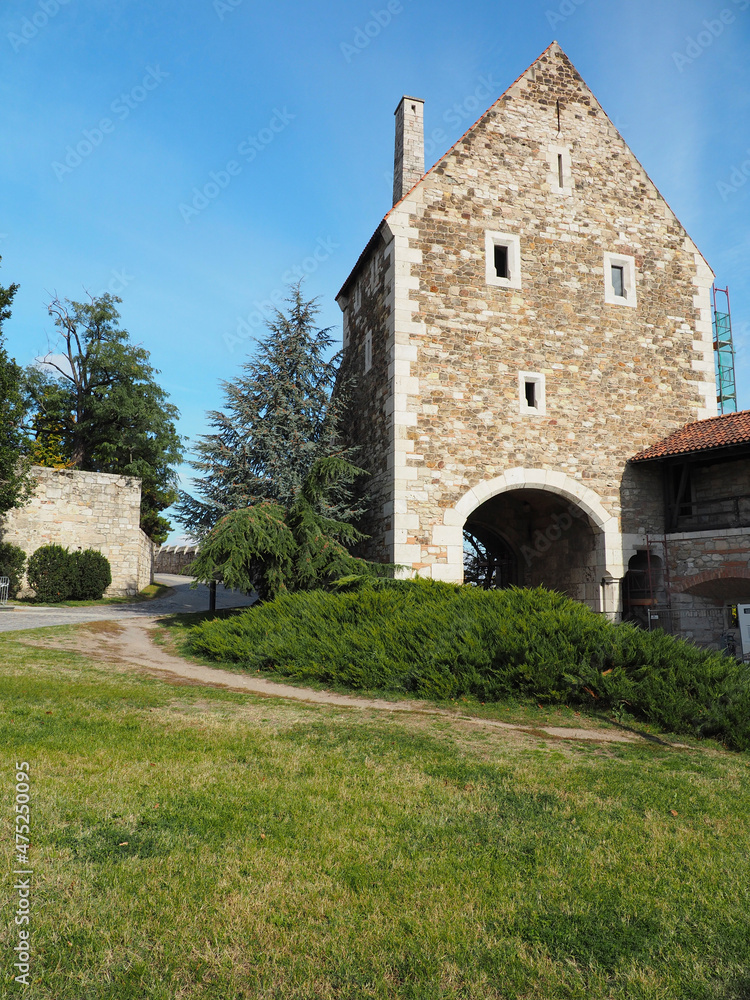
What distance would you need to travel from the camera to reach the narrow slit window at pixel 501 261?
13.9 m

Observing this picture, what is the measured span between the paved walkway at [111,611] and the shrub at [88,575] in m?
0.98

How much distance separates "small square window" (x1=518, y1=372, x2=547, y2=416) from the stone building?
0.10ft

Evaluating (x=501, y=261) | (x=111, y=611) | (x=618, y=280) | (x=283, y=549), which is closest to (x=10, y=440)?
(x=111, y=611)

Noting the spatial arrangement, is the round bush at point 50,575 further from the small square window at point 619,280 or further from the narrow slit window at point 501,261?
the small square window at point 619,280

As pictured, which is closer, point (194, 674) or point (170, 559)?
point (194, 674)

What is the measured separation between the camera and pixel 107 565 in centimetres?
2162

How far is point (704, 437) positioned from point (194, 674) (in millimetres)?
10518

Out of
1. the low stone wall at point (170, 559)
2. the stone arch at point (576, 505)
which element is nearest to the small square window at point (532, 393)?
the stone arch at point (576, 505)

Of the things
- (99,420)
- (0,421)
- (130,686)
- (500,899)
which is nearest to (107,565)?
(0,421)

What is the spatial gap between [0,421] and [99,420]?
10.3 metres

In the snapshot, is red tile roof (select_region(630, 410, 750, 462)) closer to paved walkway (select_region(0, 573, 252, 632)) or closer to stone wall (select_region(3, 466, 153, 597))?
paved walkway (select_region(0, 573, 252, 632))

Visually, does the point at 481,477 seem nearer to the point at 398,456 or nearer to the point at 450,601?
the point at 398,456

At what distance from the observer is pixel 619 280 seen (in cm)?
1467

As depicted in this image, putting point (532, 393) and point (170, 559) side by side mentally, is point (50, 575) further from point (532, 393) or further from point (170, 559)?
point (170, 559)
